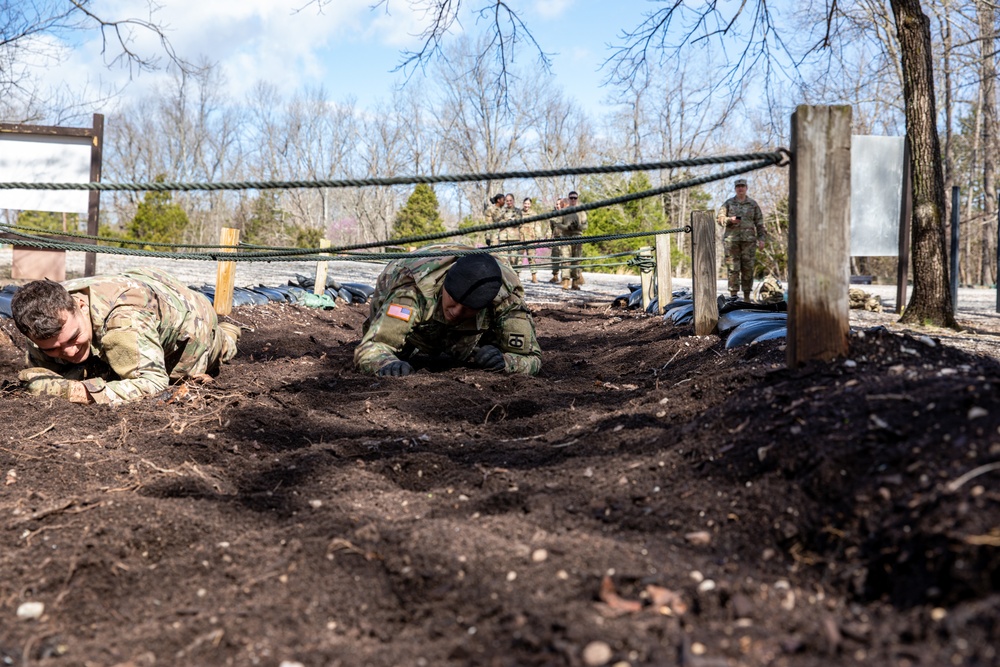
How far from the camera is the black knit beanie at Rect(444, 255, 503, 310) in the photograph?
502 centimetres

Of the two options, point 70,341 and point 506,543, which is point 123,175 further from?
point 506,543

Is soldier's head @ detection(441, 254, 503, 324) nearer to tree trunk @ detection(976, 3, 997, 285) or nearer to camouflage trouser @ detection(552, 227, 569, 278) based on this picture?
camouflage trouser @ detection(552, 227, 569, 278)

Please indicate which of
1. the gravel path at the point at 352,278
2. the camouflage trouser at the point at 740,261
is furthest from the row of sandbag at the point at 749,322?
the gravel path at the point at 352,278

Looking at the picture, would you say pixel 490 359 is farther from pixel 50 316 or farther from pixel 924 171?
pixel 924 171

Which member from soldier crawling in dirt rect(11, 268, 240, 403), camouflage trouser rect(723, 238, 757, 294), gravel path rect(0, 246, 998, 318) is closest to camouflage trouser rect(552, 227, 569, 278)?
gravel path rect(0, 246, 998, 318)

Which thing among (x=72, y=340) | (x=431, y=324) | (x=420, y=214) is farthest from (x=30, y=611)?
(x=420, y=214)

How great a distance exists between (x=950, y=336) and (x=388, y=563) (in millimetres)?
7616

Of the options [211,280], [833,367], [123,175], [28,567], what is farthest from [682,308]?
[123,175]

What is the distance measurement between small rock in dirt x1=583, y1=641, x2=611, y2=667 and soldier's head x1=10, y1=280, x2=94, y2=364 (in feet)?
10.8

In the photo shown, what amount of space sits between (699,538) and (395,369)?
3.30 meters

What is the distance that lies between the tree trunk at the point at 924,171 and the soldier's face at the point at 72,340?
7996mm

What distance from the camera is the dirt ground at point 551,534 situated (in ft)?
5.51

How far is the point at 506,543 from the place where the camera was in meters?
2.17

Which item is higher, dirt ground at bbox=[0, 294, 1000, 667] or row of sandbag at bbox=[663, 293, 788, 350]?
row of sandbag at bbox=[663, 293, 788, 350]
